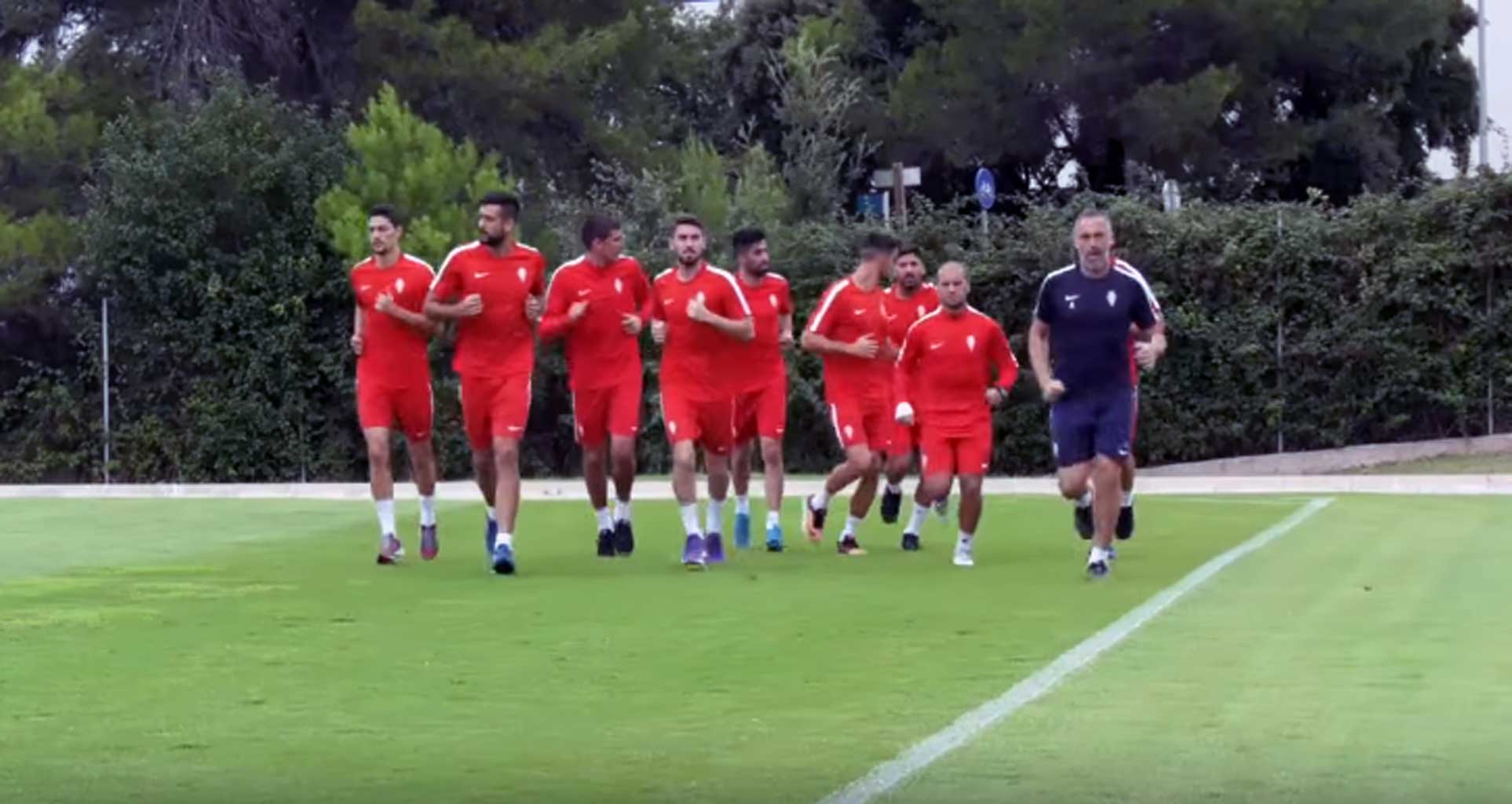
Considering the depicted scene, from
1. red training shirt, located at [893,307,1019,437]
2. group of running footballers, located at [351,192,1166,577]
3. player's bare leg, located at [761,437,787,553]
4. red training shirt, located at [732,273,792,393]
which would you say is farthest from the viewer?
player's bare leg, located at [761,437,787,553]

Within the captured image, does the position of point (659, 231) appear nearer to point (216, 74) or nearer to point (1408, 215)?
point (216, 74)

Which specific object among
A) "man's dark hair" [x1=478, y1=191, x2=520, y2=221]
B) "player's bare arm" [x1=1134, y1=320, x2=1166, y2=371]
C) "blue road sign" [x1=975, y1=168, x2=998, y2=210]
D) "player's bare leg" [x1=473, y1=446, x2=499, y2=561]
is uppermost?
"blue road sign" [x1=975, y1=168, x2=998, y2=210]

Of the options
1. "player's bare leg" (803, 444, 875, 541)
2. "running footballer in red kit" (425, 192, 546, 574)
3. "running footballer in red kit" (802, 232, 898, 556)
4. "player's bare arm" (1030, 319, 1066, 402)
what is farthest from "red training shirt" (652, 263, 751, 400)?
"player's bare arm" (1030, 319, 1066, 402)

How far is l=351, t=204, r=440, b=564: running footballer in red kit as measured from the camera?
57.3 feet

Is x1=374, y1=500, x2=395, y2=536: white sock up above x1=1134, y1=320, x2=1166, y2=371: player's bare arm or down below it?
below

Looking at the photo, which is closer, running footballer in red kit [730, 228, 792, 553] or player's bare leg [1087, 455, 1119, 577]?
player's bare leg [1087, 455, 1119, 577]

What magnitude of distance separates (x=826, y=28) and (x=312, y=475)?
15457 millimetres

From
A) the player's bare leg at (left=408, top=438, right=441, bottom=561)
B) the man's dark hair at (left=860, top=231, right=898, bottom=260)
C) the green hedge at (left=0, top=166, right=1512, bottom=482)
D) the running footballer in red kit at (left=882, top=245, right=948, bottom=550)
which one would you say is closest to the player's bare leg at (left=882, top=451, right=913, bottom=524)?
the running footballer in red kit at (left=882, top=245, right=948, bottom=550)

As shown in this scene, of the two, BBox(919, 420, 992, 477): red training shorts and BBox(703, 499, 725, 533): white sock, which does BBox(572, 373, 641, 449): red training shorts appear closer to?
BBox(703, 499, 725, 533): white sock

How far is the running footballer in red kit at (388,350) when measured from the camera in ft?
57.3

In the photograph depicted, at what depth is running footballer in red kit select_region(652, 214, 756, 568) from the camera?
688 inches

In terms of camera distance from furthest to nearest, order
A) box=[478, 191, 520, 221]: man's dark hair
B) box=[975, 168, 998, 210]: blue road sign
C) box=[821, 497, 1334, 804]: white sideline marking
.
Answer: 1. box=[975, 168, 998, 210]: blue road sign
2. box=[478, 191, 520, 221]: man's dark hair
3. box=[821, 497, 1334, 804]: white sideline marking

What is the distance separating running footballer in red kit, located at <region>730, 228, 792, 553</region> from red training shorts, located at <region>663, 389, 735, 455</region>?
31 cm

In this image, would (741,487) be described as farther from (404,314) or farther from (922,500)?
(404,314)
